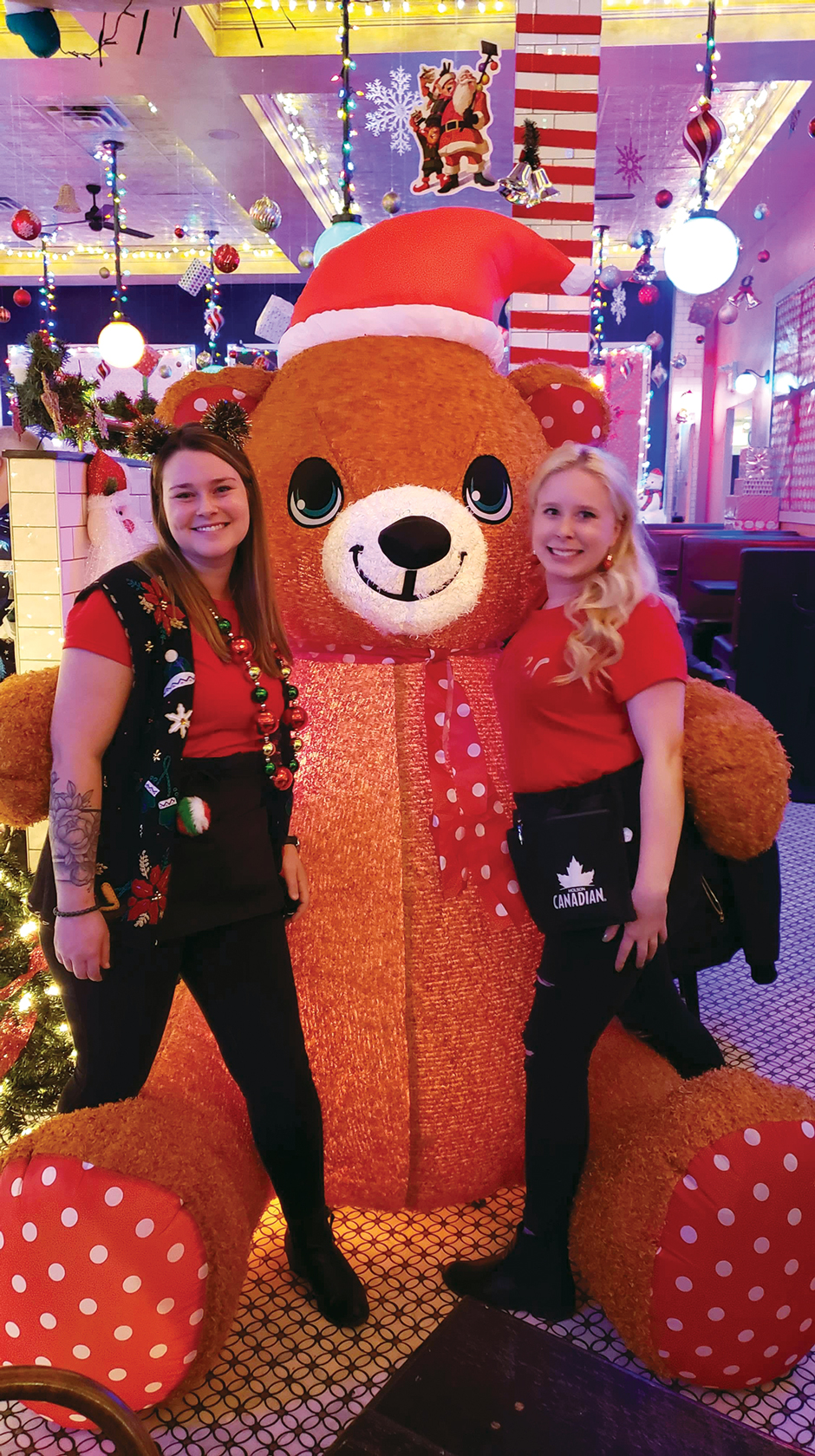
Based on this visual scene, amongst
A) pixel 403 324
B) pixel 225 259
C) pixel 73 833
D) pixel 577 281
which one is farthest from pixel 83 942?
pixel 225 259

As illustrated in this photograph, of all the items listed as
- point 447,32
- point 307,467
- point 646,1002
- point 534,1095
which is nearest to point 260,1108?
point 534,1095

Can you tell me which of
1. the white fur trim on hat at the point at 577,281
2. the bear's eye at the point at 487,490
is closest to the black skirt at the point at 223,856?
the bear's eye at the point at 487,490

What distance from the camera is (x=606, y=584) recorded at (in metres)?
1.31

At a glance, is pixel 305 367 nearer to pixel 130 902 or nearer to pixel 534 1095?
pixel 130 902

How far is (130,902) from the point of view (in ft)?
4.05

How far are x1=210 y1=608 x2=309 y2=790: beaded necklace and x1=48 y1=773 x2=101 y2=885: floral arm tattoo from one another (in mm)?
241

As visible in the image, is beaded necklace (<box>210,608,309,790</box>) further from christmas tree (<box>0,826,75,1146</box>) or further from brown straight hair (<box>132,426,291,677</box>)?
christmas tree (<box>0,826,75,1146</box>)

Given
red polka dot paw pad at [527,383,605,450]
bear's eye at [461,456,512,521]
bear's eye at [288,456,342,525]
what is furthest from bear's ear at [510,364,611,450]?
bear's eye at [288,456,342,525]

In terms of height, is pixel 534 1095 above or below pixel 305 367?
below

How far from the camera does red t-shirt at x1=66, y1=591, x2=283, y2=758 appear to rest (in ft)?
4.00

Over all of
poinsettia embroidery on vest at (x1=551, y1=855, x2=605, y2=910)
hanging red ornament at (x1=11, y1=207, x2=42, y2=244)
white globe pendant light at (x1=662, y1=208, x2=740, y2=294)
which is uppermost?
hanging red ornament at (x1=11, y1=207, x2=42, y2=244)

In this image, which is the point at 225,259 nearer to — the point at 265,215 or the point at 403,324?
the point at 265,215

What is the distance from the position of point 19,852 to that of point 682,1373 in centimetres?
187

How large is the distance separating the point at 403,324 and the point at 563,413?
1.02ft
